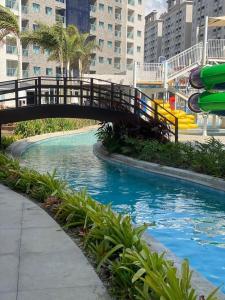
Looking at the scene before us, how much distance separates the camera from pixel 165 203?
11758mm

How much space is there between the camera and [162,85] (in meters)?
35.6

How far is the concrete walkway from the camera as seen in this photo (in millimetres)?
4758

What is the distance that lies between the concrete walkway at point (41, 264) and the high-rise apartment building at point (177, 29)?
174m

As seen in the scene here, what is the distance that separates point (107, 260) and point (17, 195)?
511cm

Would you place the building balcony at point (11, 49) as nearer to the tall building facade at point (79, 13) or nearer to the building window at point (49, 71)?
the building window at point (49, 71)

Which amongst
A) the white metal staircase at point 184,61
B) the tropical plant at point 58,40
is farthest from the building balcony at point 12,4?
the white metal staircase at point 184,61

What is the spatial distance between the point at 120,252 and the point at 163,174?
989cm

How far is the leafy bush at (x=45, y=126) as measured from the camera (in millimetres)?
28311

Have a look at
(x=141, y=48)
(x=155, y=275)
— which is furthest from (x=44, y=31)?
(x=141, y=48)

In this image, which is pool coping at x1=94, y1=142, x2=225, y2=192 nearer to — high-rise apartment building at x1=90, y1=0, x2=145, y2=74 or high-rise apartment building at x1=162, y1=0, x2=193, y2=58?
high-rise apartment building at x1=90, y1=0, x2=145, y2=74

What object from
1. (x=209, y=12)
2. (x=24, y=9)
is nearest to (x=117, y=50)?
(x=24, y=9)

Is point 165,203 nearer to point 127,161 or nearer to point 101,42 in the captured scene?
point 127,161

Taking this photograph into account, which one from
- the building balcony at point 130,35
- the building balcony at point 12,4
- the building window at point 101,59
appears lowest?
the building window at point 101,59

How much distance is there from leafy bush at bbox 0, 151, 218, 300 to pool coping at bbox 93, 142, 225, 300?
201mm
